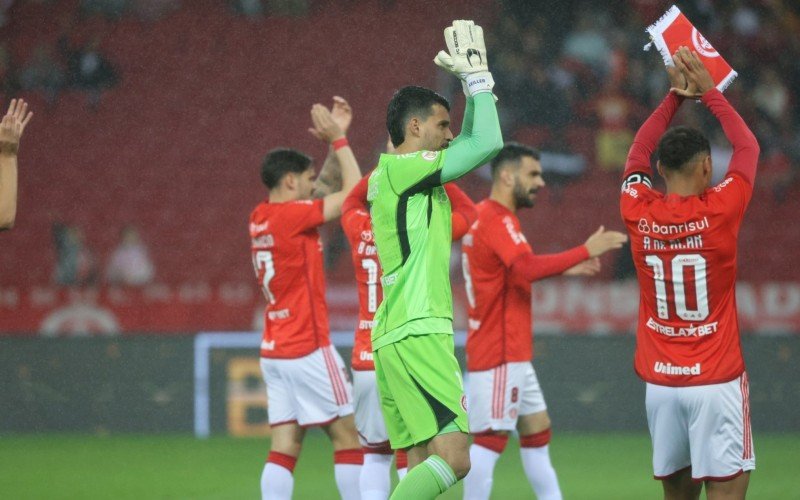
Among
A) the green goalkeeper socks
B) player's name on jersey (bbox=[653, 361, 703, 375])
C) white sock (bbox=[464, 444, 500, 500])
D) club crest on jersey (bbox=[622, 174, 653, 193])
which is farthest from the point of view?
white sock (bbox=[464, 444, 500, 500])

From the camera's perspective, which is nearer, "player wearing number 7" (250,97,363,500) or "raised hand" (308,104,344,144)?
"raised hand" (308,104,344,144)

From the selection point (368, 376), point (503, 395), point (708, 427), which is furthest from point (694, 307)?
point (368, 376)

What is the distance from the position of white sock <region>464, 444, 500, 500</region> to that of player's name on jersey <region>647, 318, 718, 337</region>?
1.83m

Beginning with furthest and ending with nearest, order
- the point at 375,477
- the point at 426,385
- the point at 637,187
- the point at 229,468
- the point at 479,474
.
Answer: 1. the point at 229,468
2. the point at 479,474
3. the point at 375,477
4. the point at 637,187
5. the point at 426,385

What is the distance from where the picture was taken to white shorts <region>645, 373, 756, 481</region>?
14.8ft

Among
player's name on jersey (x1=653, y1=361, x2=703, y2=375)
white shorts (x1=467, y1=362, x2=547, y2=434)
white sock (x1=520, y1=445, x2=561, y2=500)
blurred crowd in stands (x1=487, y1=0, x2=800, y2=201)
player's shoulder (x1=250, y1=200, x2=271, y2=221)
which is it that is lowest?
white sock (x1=520, y1=445, x2=561, y2=500)

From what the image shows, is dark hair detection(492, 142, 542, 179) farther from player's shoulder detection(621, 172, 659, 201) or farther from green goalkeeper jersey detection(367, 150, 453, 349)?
green goalkeeper jersey detection(367, 150, 453, 349)

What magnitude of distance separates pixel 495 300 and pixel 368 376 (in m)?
0.85

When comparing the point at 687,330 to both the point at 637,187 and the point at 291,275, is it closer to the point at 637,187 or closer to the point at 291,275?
the point at 637,187

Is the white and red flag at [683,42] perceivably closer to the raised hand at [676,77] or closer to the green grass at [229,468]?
the raised hand at [676,77]

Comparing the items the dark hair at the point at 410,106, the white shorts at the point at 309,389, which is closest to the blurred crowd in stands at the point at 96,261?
the white shorts at the point at 309,389

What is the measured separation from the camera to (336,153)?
6301 millimetres

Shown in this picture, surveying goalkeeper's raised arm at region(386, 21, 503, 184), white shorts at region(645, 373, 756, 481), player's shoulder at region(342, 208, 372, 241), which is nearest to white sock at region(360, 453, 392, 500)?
player's shoulder at region(342, 208, 372, 241)

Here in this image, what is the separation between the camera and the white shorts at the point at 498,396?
626 cm
